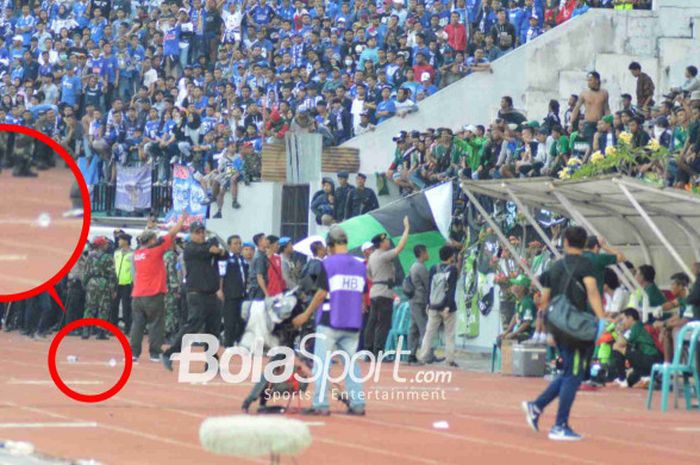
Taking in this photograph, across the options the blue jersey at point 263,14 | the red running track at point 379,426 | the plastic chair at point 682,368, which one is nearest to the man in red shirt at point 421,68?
the blue jersey at point 263,14

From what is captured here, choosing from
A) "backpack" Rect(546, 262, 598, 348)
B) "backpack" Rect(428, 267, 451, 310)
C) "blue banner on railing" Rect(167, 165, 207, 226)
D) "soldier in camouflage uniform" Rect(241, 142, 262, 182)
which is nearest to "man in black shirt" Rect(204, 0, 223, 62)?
"blue banner on railing" Rect(167, 165, 207, 226)

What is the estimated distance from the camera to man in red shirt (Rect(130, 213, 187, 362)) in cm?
1945

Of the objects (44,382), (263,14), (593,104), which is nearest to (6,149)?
(44,382)

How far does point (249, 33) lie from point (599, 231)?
19.1m

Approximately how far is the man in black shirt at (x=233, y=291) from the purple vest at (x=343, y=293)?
7047 mm

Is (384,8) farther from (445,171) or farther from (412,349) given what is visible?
(412,349)

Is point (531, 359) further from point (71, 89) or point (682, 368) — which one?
point (71, 89)

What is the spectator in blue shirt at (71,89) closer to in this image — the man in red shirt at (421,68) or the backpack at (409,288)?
the man in red shirt at (421,68)

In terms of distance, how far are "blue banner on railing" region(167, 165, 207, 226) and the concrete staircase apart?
336 cm

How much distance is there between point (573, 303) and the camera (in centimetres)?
1240

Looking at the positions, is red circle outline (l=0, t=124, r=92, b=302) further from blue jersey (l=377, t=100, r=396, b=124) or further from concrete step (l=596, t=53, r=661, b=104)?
blue jersey (l=377, t=100, r=396, b=124)

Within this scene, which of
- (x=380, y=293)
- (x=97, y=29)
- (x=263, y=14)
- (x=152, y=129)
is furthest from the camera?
(x=97, y=29)

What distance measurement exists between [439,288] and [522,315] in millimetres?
1213

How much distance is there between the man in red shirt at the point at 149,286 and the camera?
1945cm
